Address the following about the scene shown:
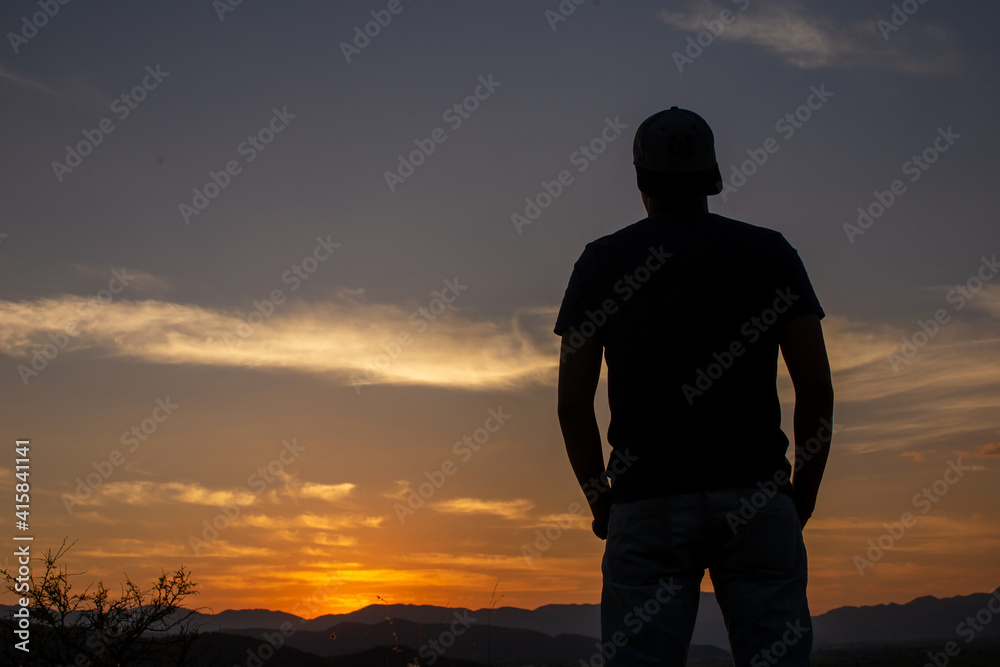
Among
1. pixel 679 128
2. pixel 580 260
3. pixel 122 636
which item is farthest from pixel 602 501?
pixel 122 636

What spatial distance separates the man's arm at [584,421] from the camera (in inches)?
94.0

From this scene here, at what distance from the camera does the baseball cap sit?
2.44 meters

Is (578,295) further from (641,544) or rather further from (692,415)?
(641,544)

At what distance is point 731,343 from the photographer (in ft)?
7.14

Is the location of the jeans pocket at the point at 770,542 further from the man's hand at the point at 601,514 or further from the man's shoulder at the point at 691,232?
the man's shoulder at the point at 691,232

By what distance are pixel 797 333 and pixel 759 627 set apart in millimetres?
841

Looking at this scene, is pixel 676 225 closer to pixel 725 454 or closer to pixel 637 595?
pixel 725 454
